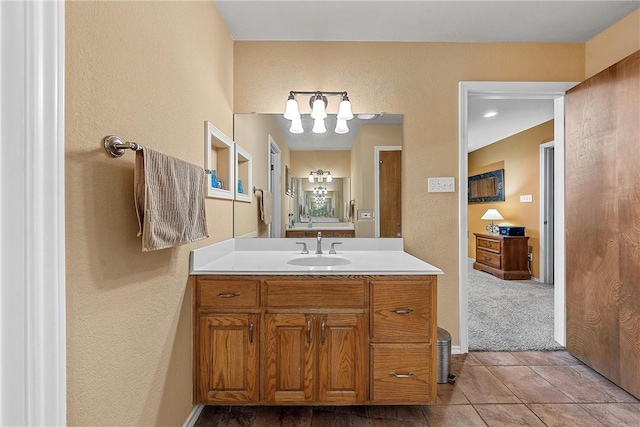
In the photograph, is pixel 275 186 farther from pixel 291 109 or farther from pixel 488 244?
pixel 488 244

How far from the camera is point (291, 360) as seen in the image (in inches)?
60.2

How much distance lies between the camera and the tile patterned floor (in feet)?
5.10

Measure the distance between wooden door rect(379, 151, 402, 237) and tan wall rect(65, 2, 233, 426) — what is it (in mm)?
1344

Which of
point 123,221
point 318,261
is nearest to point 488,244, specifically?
point 318,261

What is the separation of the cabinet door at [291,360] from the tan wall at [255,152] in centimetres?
88

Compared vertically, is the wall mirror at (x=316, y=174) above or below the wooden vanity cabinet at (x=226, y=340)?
above

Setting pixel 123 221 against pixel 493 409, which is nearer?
pixel 123 221

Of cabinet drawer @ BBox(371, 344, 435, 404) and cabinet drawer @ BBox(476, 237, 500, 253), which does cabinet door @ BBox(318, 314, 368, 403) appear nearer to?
cabinet drawer @ BBox(371, 344, 435, 404)

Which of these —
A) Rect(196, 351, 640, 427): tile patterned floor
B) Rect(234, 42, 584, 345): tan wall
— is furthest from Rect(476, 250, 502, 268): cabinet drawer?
Rect(234, 42, 584, 345): tan wall

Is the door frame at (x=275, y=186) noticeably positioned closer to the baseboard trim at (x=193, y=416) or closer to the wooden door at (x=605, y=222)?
the baseboard trim at (x=193, y=416)

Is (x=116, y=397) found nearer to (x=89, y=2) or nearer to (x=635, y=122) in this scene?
(x=89, y=2)

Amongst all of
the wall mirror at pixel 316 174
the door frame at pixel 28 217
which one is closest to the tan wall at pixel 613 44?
the wall mirror at pixel 316 174

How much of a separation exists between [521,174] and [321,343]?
4.77 m

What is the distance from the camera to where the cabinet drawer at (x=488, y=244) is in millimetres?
4771
